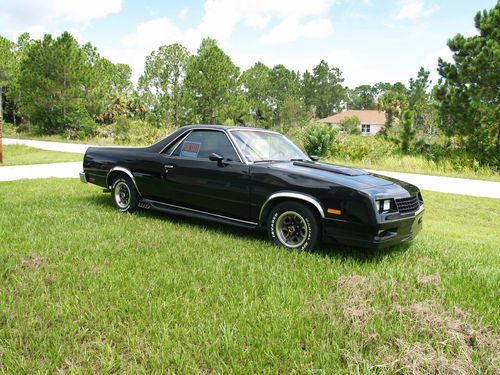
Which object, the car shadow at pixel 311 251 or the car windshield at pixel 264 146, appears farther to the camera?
the car windshield at pixel 264 146

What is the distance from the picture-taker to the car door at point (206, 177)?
519 centimetres

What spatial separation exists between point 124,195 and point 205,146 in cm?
180

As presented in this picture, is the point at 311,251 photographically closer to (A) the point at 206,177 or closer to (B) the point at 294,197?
(B) the point at 294,197

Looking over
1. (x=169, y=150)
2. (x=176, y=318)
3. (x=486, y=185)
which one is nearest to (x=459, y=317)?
(x=176, y=318)

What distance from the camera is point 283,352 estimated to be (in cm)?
263

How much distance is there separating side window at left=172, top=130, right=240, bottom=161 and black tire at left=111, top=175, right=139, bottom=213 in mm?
995

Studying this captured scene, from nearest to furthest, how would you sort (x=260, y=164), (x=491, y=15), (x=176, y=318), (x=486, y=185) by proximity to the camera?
(x=176, y=318)
(x=260, y=164)
(x=486, y=185)
(x=491, y=15)

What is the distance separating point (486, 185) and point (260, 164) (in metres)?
10.7

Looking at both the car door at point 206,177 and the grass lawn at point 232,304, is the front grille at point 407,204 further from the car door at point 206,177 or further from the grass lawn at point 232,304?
→ the car door at point 206,177

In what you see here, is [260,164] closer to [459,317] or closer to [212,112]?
[459,317]

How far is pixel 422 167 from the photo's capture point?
17828 mm

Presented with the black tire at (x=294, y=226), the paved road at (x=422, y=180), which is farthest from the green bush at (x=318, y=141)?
the black tire at (x=294, y=226)

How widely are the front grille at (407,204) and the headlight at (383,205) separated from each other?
0.54ft

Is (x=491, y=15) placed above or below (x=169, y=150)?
above
